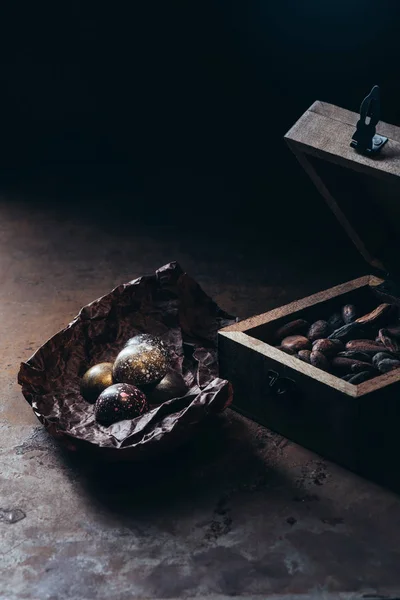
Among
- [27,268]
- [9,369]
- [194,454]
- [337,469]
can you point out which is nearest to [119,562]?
[194,454]

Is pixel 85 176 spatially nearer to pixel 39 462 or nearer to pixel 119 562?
pixel 39 462

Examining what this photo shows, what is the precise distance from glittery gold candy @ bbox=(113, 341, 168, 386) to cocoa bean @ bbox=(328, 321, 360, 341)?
0.73 meters

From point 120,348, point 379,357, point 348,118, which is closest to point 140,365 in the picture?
point 120,348

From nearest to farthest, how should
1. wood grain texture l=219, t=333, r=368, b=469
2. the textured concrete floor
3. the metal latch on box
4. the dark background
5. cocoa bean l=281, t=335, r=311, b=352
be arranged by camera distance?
the textured concrete floor
the metal latch on box
wood grain texture l=219, t=333, r=368, b=469
cocoa bean l=281, t=335, r=311, b=352
the dark background

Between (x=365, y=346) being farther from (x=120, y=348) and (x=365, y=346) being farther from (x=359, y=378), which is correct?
(x=120, y=348)

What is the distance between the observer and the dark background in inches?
248

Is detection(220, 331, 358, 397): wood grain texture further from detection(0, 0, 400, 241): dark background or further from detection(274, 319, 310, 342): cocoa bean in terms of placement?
detection(0, 0, 400, 241): dark background

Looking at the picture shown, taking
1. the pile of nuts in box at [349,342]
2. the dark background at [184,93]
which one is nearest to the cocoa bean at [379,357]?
the pile of nuts in box at [349,342]

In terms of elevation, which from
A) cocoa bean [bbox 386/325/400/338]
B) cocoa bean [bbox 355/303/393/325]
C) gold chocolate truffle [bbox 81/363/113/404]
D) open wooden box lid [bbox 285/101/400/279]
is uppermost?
open wooden box lid [bbox 285/101/400/279]

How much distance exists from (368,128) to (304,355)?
0.96m

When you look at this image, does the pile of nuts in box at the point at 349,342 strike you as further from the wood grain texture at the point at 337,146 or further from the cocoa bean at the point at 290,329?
the wood grain texture at the point at 337,146

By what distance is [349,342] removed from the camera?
13.8ft

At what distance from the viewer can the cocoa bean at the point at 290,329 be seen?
168 inches

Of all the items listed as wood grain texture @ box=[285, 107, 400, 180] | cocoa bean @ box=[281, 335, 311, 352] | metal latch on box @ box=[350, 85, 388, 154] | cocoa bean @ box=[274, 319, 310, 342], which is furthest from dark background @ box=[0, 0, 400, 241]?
metal latch on box @ box=[350, 85, 388, 154]
